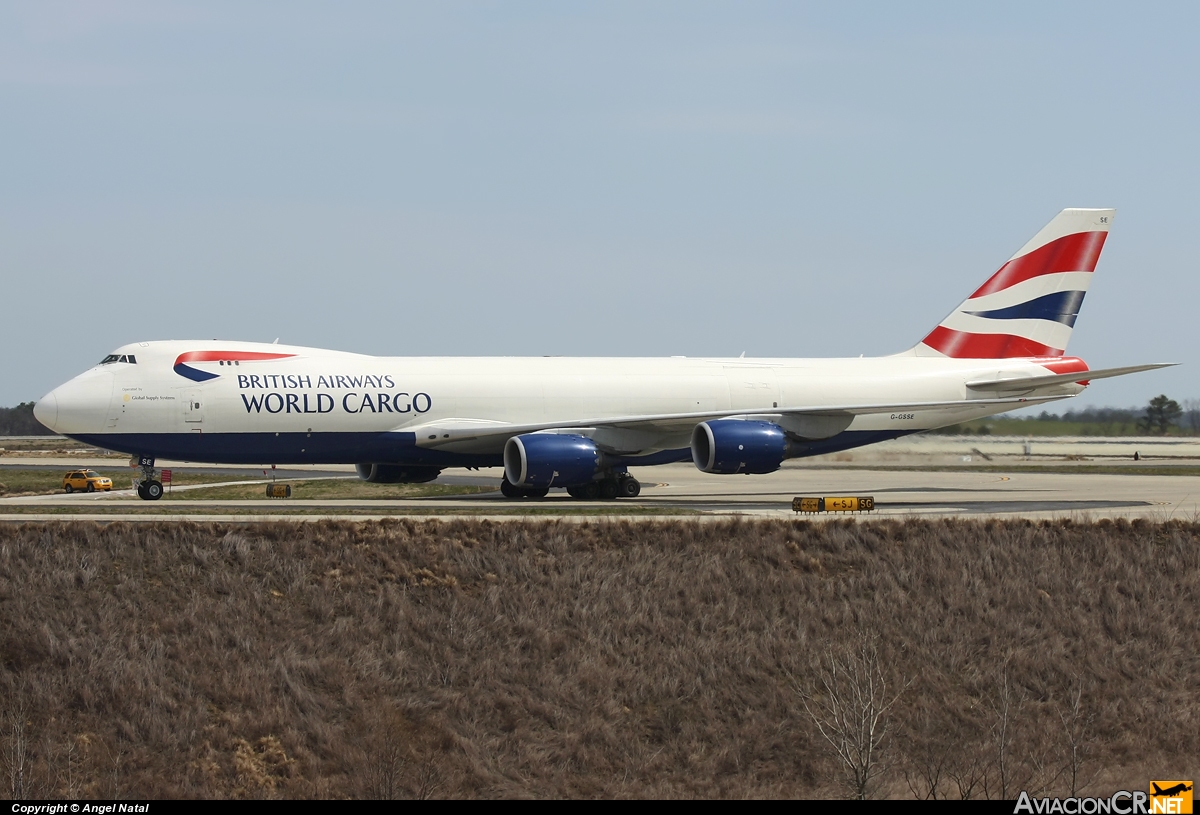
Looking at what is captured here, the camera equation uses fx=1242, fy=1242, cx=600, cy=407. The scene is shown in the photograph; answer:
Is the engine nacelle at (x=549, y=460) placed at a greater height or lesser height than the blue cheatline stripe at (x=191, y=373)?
lesser

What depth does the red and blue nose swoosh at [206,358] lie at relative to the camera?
1328 inches

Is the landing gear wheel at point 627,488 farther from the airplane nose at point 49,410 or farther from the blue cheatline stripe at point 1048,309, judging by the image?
the airplane nose at point 49,410

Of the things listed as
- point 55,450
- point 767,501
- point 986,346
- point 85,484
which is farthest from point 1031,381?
point 55,450

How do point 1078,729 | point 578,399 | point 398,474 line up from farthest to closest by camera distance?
point 398,474 → point 578,399 → point 1078,729

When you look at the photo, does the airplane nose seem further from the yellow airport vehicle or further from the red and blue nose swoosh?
the yellow airport vehicle

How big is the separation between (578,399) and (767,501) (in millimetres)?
6434

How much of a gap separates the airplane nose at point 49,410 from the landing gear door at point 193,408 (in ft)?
10.5

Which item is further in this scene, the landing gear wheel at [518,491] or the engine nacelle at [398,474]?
the engine nacelle at [398,474]

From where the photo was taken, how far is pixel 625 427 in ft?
118

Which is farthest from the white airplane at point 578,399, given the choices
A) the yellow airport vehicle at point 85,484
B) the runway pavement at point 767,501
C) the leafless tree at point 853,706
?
the yellow airport vehicle at point 85,484

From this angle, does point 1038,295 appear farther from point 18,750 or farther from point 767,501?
point 18,750

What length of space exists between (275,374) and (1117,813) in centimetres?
2678

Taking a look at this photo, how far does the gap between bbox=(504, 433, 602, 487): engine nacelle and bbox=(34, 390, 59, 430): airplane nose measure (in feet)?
38.8

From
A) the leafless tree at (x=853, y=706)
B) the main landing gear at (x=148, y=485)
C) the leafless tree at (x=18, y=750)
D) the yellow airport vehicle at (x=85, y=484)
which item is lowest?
the yellow airport vehicle at (x=85, y=484)
